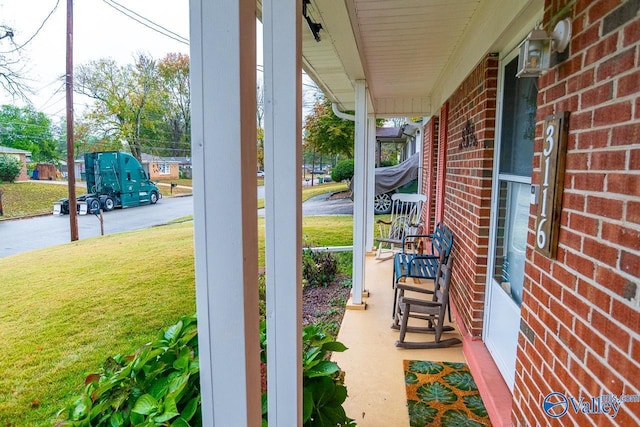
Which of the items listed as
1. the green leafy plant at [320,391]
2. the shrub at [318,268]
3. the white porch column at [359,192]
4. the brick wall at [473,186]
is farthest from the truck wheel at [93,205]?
the shrub at [318,268]

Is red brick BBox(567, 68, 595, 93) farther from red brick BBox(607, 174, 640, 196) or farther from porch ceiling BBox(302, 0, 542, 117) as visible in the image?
porch ceiling BBox(302, 0, 542, 117)

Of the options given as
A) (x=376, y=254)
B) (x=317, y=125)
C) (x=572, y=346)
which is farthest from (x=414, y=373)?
(x=317, y=125)

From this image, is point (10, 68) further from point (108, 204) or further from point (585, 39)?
point (585, 39)

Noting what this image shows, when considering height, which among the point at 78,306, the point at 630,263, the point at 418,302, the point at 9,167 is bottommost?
→ the point at 418,302

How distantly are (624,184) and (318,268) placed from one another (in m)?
4.04

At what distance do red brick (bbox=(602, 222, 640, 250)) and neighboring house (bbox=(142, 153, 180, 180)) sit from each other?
1.11m

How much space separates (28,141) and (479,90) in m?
2.62

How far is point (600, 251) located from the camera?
101cm

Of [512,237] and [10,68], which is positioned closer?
[10,68]

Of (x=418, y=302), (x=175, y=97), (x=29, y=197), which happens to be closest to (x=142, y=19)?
(x=175, y=97)

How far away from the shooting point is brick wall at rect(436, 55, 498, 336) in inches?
94.1

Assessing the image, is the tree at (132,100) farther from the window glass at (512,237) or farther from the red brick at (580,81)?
the window glass at (512,237)

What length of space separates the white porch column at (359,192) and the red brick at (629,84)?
8.31 ft

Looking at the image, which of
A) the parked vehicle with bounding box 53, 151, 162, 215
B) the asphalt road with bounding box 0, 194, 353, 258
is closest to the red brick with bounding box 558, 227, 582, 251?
the asphalt road with bounding box 0, 194, 353, 258
